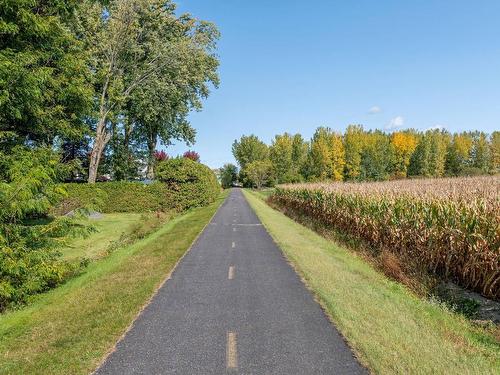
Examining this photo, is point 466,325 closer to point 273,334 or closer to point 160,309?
point 273,334

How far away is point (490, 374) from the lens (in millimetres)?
5441

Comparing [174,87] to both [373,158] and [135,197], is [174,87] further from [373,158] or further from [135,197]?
[373,158]

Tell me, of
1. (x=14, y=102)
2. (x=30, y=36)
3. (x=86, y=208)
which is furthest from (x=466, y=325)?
(x=30, y=36)

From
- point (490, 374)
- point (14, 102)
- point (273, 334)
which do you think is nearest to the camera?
→ point (490, 374)

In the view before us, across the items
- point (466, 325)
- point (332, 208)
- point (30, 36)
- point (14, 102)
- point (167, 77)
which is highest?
point (167, 77)

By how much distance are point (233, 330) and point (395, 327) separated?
293 cm

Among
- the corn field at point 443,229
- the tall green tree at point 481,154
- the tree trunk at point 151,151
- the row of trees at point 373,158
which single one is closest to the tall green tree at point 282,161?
the row of trees at point 373,158

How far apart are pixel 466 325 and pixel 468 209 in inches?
149

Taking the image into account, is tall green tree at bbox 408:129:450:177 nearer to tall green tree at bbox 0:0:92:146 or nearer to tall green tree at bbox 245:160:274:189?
tall green tree at bbox 245:160:274:189

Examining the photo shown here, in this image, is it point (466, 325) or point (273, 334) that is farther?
point (466, 325)

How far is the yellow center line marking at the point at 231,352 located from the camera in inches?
221

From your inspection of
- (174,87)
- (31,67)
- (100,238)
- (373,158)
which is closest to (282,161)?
(373,158)

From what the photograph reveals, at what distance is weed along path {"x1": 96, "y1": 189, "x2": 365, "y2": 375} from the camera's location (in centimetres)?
557

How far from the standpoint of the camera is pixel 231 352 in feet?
19.6
